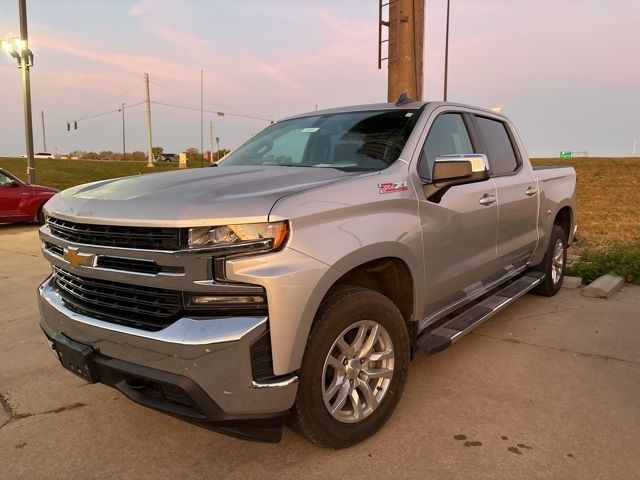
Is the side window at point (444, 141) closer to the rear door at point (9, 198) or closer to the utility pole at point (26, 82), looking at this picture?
the rear door at point (9, 198)

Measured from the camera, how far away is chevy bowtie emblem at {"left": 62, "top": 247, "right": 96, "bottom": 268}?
2549 millimetres

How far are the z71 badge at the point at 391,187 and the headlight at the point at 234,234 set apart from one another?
80cm

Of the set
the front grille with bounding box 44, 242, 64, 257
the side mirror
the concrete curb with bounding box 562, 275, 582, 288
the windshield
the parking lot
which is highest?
the windshield

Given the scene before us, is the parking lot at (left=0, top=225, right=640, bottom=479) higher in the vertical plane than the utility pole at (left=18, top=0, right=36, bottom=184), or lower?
lower

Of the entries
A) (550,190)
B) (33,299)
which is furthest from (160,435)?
(550,190)

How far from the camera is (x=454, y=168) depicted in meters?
3.16

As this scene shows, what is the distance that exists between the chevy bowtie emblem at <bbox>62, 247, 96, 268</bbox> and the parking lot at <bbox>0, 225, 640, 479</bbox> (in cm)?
102

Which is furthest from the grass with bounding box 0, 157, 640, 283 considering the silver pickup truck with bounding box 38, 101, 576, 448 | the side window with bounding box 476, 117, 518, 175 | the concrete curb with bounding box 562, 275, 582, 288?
the silver pickup truck with bounding box 38, 101, 576, 448

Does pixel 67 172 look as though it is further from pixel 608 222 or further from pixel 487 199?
pixel 487 199

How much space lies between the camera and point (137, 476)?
256 cm

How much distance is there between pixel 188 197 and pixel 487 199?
2.39 metres

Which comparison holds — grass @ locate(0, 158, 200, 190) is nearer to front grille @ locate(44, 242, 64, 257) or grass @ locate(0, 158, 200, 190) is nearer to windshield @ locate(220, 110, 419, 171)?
windshield @ locate(220, 110, 419, 171)

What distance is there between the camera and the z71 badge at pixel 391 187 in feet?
9.37

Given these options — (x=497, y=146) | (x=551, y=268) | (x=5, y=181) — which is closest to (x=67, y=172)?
(x=5, y=181)
